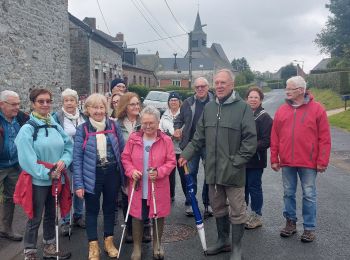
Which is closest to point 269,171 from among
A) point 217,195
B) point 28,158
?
point 217,195

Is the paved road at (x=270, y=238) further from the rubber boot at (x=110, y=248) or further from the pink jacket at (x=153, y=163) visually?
the pink jacket at (x=153, y=163)

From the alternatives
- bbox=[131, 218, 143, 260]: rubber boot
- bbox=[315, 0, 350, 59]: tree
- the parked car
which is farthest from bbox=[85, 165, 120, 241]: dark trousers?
bbox=[315, 0, 350, 59]: tree

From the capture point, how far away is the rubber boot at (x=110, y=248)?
15.9ft

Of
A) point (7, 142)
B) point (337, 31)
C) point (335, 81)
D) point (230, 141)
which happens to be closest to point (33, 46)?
point (7, 142)

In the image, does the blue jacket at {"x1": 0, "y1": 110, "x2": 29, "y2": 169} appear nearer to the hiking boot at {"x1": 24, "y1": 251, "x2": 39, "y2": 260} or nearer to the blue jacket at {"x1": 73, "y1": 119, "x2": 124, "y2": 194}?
the blue jacket at {"x1": 73, "y1": 119, "x2": 124, "y2": 194}

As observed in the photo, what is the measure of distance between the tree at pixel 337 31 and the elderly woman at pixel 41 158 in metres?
41.5

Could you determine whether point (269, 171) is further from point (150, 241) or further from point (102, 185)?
point (102, 185)

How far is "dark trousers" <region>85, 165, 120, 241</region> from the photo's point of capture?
15.6ft

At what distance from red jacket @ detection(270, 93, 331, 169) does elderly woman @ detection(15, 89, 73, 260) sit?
8.89 ft

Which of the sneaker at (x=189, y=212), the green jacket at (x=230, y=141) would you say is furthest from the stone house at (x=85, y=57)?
the green jacket at (x=230, y=141)

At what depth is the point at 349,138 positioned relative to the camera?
1520cm

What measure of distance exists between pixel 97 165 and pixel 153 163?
0.64 metres

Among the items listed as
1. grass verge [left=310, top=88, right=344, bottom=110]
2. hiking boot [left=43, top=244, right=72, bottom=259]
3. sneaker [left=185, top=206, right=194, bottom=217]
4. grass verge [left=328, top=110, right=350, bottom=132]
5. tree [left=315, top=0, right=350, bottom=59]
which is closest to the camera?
hiking boot [left=43, top=244, right=72, bottom=259]

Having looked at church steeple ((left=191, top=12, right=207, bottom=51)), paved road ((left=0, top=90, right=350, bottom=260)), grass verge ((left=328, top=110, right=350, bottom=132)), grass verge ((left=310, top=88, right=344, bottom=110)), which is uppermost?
church steeple ((left=191, top=12, right=207, bottom=51))
